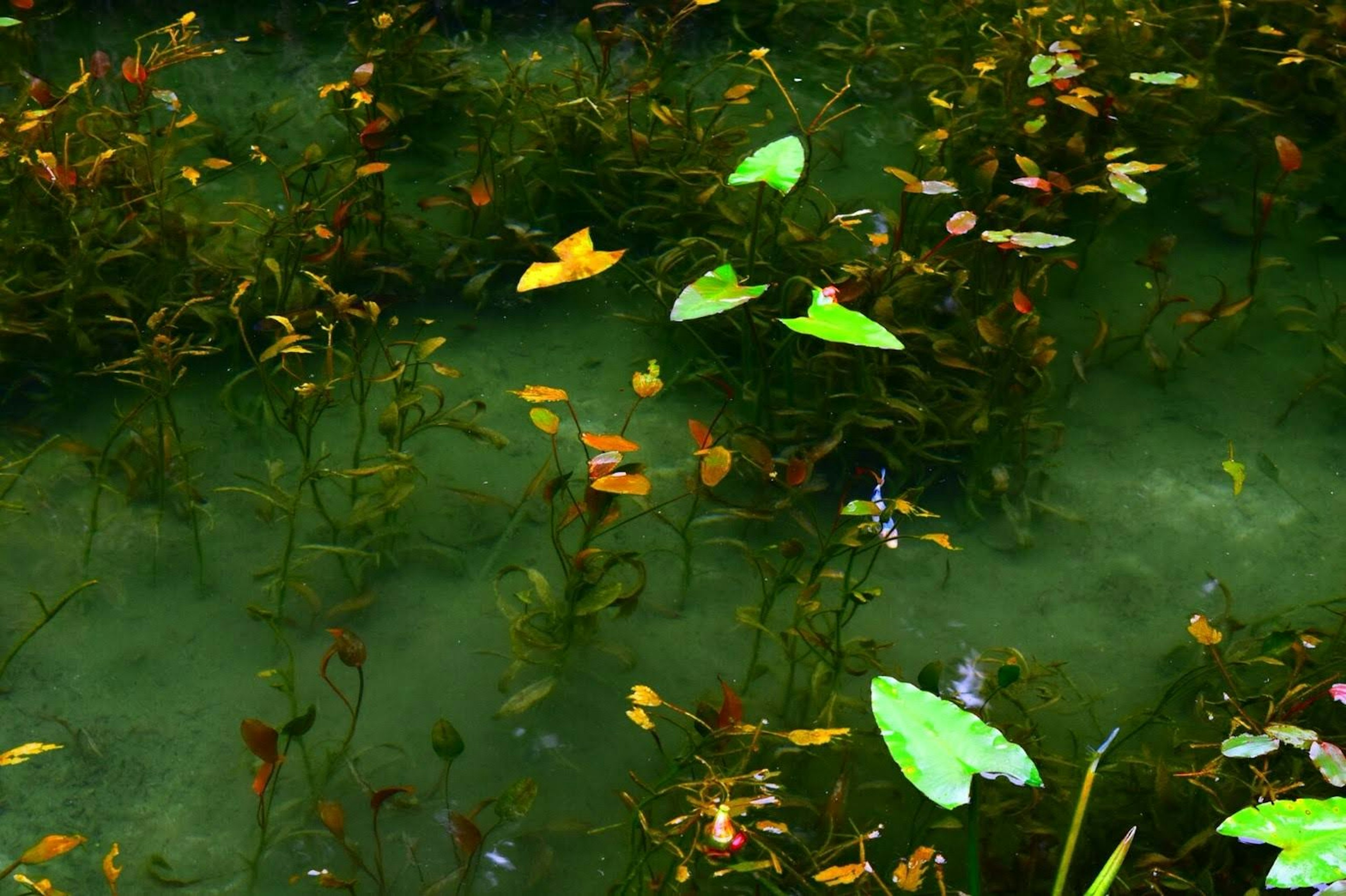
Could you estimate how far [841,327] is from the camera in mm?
1860

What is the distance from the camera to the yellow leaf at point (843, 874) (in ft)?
5.04

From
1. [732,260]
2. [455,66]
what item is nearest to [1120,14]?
[732,260]

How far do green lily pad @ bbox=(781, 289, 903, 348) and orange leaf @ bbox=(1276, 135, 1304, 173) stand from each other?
1234mm

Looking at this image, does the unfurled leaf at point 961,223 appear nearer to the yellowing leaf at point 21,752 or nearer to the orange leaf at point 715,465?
the orange leaf at point 715,465

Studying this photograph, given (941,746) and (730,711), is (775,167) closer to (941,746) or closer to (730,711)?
(730,711)

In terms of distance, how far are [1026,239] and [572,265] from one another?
878 millimetres

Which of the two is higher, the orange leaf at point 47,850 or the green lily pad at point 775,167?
the green lily pad at point 775,167

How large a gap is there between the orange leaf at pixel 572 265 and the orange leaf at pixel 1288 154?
1.46 metres

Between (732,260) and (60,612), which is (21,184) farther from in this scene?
(732,260)

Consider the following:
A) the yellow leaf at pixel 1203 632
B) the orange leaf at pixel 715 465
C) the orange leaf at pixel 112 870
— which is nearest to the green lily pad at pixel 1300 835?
the yellow leaf at pixel 1203 632

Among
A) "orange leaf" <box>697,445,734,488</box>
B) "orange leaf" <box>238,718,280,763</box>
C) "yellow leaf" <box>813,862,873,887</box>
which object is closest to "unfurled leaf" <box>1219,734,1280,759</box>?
"yellow leaf" <box>813,862,873,887</box>

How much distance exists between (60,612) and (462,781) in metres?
0.73

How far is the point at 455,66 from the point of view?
10.0 ft

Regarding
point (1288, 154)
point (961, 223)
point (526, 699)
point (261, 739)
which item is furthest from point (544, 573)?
point (1288, 154)
